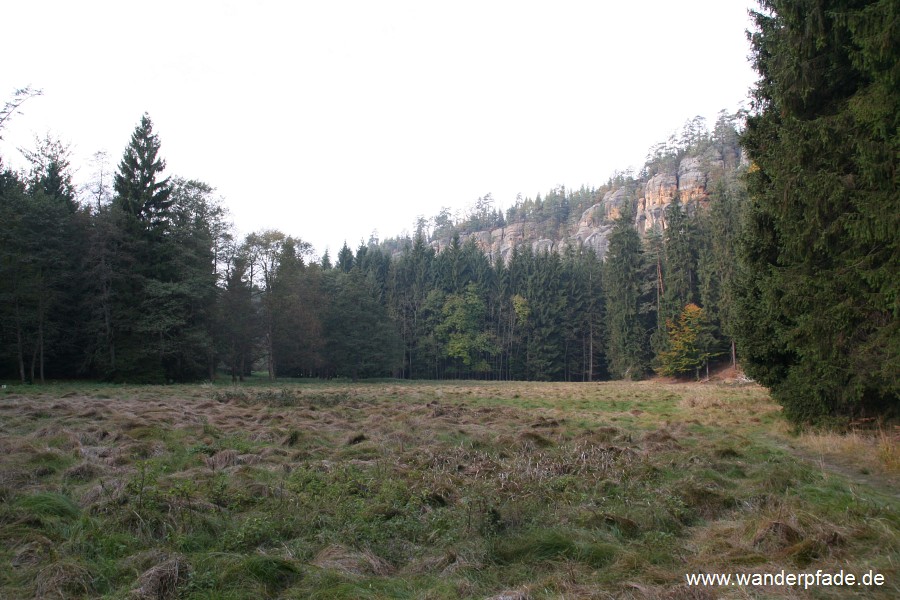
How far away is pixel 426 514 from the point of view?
18.0 ft

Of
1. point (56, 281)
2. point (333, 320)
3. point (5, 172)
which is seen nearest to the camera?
point (56, 281)

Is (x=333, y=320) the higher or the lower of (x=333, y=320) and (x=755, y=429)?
the higher

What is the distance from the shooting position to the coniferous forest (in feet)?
27.9

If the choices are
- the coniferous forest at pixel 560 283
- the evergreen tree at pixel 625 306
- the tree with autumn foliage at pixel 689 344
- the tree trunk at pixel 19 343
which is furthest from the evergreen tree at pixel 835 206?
the evergreen tree at pixel 625 306

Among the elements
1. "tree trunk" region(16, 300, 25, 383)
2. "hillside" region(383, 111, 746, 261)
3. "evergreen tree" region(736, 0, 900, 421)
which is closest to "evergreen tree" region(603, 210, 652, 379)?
"hillside" region(383, 111, 746, 261)

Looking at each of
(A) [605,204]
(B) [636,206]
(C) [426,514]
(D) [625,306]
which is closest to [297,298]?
(D) [625,306]

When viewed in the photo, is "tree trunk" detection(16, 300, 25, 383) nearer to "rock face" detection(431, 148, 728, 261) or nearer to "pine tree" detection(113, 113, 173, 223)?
"pine tree" detection(113, 113, 173, 223)

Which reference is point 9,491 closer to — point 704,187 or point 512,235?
point 704,187

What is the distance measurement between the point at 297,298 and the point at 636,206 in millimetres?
94547

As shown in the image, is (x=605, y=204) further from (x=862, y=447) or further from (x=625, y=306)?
(x=862, y=447)

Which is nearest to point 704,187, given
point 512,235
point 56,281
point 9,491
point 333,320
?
point 512,235

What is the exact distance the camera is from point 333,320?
161 feet

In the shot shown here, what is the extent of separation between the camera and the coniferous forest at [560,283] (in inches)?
335

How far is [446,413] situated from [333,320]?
36.5 metres
